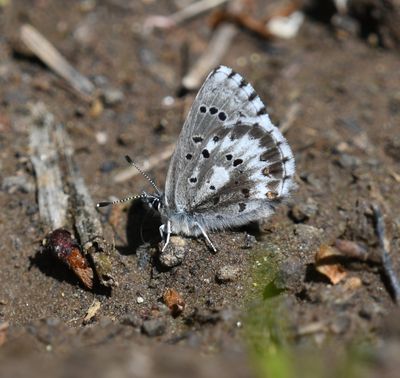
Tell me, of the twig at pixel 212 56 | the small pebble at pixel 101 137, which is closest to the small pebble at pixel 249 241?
the small pebble at pixel 101 137

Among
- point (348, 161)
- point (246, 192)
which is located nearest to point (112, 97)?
point (246, 192)

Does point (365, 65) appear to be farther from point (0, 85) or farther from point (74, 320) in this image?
point (74, 320)

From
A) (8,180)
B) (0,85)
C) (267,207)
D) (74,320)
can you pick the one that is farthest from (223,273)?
(0,85)

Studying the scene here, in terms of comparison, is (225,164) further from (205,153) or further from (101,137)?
(101,137)

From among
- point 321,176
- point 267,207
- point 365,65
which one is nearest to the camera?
point 267,207

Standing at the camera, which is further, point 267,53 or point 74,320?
point 267,53

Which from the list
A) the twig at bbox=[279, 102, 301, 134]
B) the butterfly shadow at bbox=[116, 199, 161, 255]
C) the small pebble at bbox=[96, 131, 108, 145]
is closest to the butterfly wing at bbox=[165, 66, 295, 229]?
the butterfly shadow at bbox=[116, 199, 161, 255]

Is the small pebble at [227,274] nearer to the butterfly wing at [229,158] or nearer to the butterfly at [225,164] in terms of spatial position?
the butterfly at [225,164]
